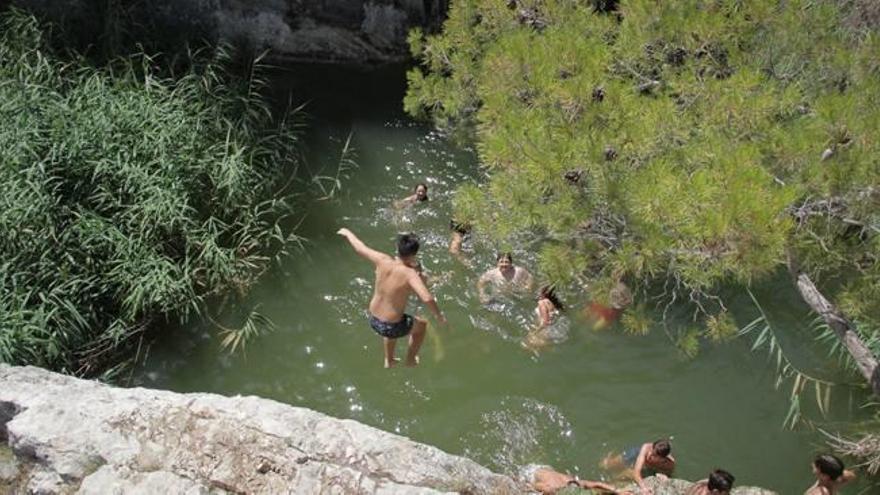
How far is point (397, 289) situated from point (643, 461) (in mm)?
2354

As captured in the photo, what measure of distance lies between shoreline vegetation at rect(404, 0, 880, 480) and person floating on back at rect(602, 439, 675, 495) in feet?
2.87

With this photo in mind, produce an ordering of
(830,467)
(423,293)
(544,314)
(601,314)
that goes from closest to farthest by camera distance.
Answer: (423,293) < (830,467) < (544,314) < (601,314)

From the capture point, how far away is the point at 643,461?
5762 millimetres

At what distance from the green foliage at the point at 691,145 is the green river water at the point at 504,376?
121 cm

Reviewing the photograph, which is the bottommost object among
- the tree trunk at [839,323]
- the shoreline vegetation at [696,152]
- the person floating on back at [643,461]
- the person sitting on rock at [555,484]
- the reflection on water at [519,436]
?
the reflection on water at [519,436]

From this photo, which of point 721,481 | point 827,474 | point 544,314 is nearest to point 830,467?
point 827,474

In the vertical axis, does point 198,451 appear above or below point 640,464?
above

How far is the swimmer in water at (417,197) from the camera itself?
824 cm

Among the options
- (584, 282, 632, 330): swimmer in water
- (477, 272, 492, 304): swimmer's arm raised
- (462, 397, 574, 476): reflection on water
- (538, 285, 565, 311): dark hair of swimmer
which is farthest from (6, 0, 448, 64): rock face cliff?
(462, 397, 574, 476): reflection on water

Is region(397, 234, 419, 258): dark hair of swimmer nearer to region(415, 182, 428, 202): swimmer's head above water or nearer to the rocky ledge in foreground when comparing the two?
the rocky ledge in foreground

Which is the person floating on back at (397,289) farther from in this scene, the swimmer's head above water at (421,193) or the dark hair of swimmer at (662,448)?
the swimmer's head above water at (421,193)

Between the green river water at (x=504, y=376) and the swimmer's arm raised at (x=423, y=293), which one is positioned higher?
the swimmer's arm raised at (x=423, y=293)

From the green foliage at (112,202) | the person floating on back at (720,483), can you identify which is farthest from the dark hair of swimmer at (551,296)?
the green foliage at (112,202)

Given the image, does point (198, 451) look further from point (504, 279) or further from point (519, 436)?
point (504, 279)
